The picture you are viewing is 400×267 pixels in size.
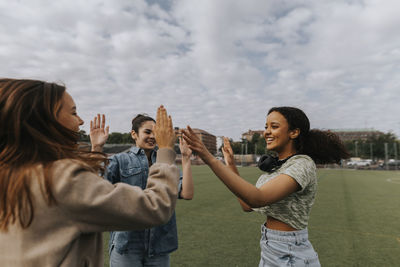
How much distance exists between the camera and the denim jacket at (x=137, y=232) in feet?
8.91

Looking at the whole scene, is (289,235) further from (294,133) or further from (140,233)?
(140,233)

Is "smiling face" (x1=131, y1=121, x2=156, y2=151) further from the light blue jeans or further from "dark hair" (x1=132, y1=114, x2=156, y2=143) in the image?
the light blue jeans

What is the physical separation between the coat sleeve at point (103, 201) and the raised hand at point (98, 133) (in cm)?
158

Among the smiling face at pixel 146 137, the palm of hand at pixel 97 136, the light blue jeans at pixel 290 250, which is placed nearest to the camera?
the light blue jeans at pixel 290 250

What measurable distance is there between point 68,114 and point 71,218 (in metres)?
0.54

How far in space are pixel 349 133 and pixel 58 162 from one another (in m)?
183

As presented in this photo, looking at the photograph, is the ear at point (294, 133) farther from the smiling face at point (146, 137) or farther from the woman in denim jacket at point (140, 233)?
the smiling face at point (146, 137)

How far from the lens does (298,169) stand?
2.22m

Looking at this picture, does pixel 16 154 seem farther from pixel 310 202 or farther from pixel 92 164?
pixel 310 202

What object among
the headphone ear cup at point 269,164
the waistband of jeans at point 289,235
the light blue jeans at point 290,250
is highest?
the headphone ear cup at point 269,164

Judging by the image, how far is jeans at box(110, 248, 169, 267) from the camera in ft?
8.84

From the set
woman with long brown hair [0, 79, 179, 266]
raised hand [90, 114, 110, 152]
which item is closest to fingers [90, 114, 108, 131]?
raised hand [90, 114, 110, 152]

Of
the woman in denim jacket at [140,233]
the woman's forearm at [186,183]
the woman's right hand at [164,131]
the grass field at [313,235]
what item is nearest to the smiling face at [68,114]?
the woman's right hand at [164,131]

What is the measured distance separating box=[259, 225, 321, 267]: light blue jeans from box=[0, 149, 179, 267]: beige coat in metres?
1.39
